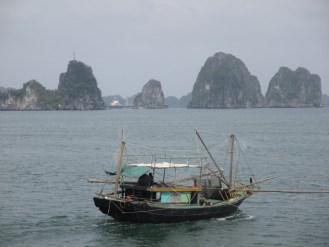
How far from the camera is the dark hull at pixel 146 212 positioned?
36844mm

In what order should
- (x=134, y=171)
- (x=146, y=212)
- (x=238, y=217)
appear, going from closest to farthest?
(x=146, y=212), (x=134, y=171), (x=238, y=217)

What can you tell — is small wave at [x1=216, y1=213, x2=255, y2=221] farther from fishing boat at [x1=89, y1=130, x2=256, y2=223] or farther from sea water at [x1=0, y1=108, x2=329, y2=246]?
fishing boat at [x1=89, y1=130, x2=256, y2=223]

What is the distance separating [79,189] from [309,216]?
18072 mm

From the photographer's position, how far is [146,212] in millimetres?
37125

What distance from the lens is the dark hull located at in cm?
3684

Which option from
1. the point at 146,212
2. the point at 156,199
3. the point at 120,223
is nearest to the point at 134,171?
the point at 156,199

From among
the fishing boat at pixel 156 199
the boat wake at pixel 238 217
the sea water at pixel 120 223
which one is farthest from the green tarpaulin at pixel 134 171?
the boat wake at pixel 238 217

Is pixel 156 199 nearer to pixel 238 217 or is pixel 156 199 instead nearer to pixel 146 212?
pixel 146 212

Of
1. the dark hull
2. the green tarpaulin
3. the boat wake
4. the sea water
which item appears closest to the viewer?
the sea water

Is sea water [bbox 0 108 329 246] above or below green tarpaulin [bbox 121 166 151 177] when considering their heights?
below

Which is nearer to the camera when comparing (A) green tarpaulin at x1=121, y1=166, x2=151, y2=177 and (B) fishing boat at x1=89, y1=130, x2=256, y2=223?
(B) fishing boat at x1=89, y1=130, x2=256, y2=223

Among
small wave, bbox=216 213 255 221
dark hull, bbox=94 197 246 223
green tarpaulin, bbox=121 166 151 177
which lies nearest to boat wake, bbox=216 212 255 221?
small wave, bbox=216 213 255 221

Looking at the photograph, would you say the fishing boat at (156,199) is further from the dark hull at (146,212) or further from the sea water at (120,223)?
the sea water at (120,223)

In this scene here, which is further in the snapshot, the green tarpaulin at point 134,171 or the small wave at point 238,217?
the small wave at point 238,217
